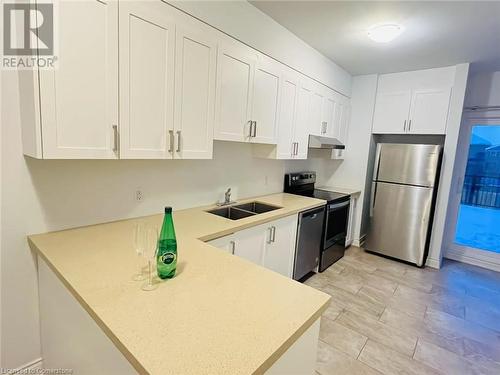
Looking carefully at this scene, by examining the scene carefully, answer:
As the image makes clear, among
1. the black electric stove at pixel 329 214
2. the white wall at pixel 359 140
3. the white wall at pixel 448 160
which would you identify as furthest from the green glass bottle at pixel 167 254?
the white wall at pixel 448 160

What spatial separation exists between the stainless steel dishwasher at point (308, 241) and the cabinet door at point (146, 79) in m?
1.69

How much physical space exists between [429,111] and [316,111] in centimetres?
168

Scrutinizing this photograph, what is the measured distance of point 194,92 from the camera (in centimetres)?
194

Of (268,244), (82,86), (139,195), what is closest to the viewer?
(82,86)

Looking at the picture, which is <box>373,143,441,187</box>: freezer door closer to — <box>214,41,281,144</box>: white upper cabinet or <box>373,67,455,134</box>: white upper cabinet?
<box>373,67,455,134</box>: white upper cabinet

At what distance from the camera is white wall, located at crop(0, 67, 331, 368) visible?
4.91 ft

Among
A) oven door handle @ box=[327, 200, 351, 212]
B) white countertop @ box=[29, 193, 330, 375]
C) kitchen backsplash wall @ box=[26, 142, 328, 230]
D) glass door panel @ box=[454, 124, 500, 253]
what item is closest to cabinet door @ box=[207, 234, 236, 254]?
white countertop @ box=[29, 193, 330, 375]

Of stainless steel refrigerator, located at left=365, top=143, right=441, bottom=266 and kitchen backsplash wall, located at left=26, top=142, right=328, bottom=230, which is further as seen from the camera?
stainless steel refrigerator, located at left=365, top=143, right=441, bottom=266

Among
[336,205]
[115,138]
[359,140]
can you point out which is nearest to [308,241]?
[336,205]

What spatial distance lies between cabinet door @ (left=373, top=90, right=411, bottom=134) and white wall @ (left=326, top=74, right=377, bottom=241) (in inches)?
3.8

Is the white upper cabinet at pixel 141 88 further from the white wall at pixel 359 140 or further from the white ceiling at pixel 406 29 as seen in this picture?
the white wall at pixel 359 140

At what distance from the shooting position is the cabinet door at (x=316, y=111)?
10.9 ft

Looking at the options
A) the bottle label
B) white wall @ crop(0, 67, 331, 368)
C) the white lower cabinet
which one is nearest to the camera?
the bottle label

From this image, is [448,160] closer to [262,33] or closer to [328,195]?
[328,195]
